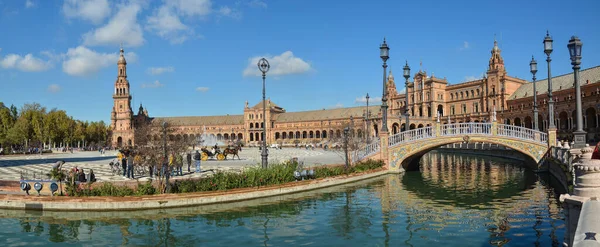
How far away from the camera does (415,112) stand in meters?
112

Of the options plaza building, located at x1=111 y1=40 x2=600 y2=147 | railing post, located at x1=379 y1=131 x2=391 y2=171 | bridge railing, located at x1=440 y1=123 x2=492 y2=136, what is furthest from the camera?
plaza building, located at x1=111 y1=40 x2=600 y2=147

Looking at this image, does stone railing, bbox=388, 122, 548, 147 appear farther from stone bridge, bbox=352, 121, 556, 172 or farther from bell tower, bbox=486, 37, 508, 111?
bell tower, bbox=486, 37, 508, 111

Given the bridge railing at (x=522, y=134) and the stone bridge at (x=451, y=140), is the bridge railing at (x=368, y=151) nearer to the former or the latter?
the stone bridge at (x=451, y=140)

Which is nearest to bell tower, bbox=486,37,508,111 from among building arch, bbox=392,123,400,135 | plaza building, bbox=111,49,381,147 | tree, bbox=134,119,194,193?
building arch, bbox=392,123,400,135

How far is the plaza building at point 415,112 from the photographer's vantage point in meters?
74.4

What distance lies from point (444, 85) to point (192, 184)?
10116 cm

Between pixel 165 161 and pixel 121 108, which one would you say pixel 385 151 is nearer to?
pixel 165 161

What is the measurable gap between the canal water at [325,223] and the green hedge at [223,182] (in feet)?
→ 4.20

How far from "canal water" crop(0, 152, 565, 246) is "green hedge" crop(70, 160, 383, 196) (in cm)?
128

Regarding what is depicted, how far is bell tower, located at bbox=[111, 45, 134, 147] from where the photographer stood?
5290 inches

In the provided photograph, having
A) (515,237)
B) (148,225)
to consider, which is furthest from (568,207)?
(148,225)

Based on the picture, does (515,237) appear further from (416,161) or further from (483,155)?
(483,155)

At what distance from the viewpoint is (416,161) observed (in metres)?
33.7

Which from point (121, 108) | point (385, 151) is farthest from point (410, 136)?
point (121, 108)
